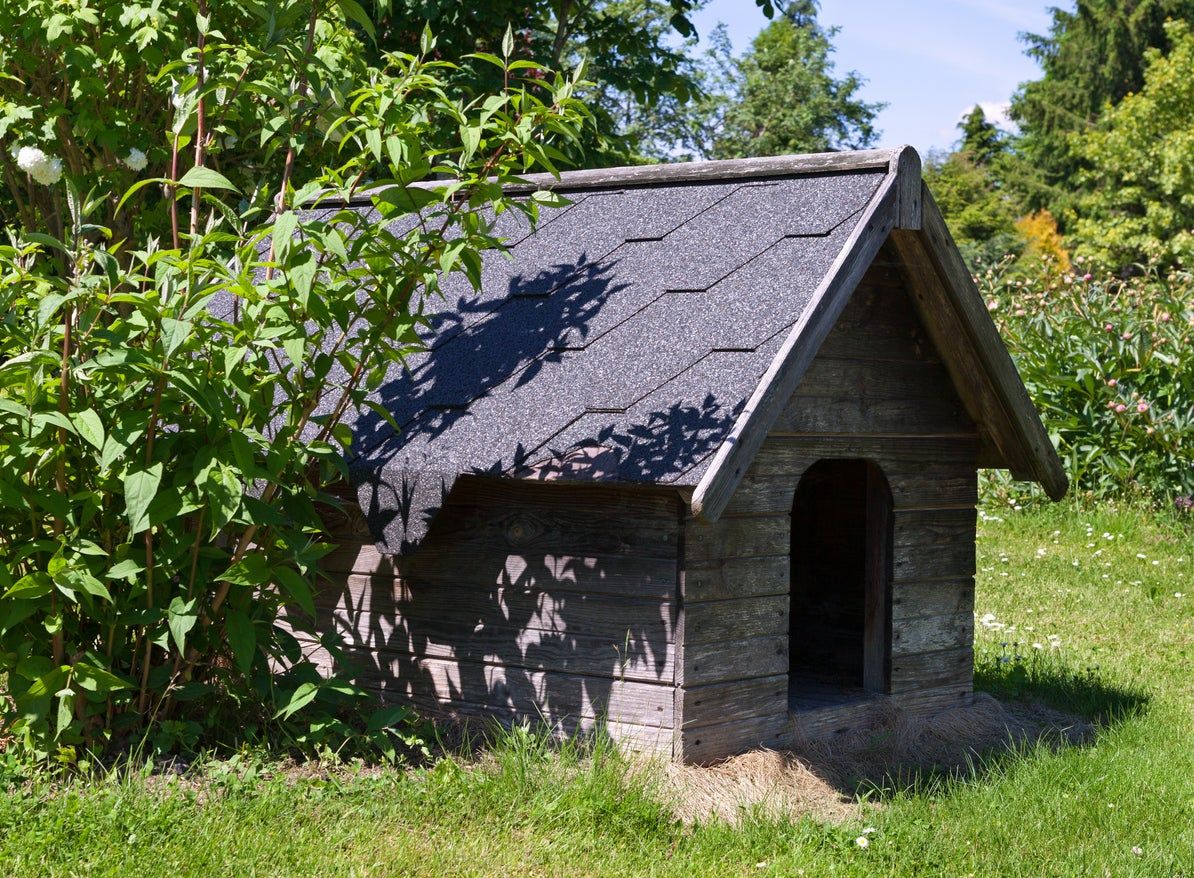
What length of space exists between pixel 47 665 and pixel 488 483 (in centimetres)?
162

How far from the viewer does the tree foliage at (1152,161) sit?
94.2 ft

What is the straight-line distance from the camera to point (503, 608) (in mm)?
4816

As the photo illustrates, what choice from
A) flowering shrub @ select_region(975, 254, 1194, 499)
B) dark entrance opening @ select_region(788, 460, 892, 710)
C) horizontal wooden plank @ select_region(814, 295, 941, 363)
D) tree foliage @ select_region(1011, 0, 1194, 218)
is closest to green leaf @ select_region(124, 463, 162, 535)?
horizontal wooden plank @ select_region(814, 295, 941, 363)

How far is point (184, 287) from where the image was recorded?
3883mm

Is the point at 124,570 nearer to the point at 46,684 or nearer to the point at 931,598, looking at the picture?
the point at 46,684

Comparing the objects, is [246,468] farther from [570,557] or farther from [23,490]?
[570,557]

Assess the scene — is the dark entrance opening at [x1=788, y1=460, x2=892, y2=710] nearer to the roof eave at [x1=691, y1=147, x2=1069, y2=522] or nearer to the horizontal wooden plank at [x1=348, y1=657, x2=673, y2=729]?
the roof eave at [x1=691, y1=147, x2=1069, y2=522]

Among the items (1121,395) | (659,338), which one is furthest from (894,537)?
(1121,395)

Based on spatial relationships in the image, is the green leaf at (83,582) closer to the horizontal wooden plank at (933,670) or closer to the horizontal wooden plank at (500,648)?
the horizontal wooden plank at (500,648)

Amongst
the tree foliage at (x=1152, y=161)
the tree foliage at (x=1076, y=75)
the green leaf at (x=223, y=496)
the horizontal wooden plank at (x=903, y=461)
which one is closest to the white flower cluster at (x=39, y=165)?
the green leaf at (x=223, y=496)

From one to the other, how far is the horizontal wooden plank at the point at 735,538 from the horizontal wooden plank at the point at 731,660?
12.1 inches

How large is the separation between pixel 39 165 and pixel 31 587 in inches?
56.7

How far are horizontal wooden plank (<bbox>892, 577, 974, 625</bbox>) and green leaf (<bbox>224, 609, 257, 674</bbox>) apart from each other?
8.94ft

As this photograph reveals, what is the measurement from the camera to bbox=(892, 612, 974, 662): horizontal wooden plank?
5551mm
